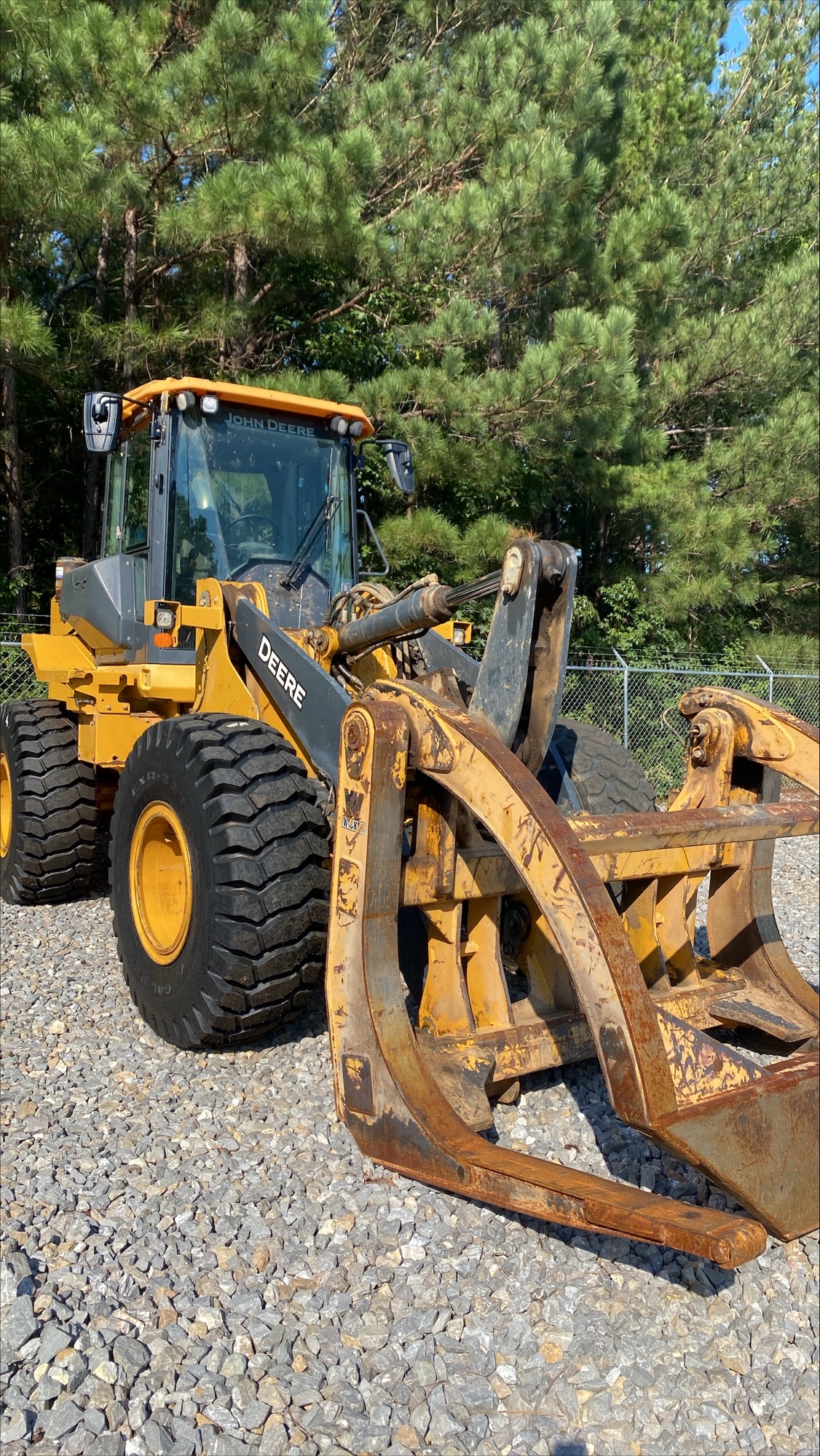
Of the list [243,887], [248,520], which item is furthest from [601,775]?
[248,520]

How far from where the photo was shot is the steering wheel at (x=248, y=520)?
205 inches

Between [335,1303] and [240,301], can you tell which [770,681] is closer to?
[240,301]

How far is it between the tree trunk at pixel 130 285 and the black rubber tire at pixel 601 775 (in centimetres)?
762

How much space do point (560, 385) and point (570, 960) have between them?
9105 mm

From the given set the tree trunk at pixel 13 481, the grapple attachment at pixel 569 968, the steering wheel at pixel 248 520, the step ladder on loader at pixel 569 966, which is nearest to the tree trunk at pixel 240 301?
A: the tree trunk at pixel 13 481

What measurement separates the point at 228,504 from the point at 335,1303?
371cm

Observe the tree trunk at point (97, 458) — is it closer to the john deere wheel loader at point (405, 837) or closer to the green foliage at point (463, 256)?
the green foliage at point (463, 256)

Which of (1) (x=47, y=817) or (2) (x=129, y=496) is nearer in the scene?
(2) (x=129, y=496)

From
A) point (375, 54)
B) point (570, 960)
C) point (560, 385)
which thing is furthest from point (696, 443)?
point (570, 960)

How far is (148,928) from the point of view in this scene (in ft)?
14.2

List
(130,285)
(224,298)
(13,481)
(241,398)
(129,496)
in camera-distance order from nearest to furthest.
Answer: (241,398) → (129,496) → (130,285) → (224,298) → (13,481)

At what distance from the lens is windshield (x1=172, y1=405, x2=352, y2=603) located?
518cm

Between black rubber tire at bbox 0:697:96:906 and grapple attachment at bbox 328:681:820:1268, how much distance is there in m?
3.17

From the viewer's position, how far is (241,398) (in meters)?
5.18
